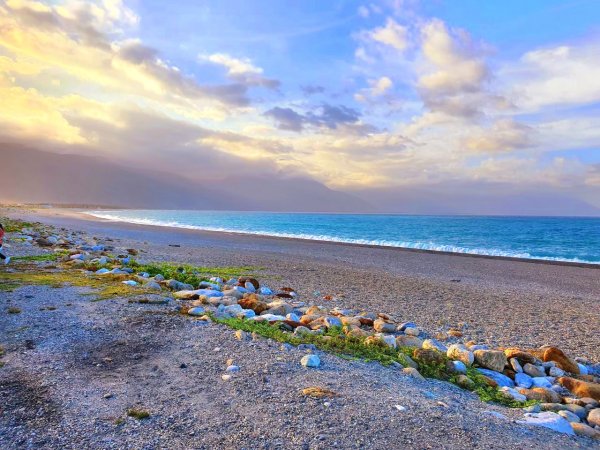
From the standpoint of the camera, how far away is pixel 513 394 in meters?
5.60

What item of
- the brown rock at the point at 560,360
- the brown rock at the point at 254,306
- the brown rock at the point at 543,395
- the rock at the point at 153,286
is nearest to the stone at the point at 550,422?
the brown rock at the point at 543,395

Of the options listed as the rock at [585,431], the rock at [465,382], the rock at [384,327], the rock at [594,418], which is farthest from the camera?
the rock at [384,327]

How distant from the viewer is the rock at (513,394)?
18.0 ft

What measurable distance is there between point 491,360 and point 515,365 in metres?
0.41

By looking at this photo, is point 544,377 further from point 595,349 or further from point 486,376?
point 595,349

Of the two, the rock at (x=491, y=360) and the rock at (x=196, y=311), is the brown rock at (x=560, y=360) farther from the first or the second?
the rock at (x=196, y=311)

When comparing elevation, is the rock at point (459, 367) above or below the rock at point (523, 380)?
above

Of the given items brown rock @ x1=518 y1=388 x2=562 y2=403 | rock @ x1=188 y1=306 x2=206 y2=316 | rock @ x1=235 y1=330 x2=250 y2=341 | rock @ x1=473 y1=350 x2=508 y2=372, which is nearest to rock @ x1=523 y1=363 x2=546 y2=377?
rock @ x1=473 y1=350 x2=508 y2=372

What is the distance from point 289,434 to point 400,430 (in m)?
1.08

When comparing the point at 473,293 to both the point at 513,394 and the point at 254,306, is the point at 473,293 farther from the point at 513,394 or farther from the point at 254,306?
the point at 513,394

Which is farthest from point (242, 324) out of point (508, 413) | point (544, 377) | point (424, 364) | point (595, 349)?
point (595, 349)

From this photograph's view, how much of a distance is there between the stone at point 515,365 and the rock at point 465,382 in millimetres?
1190

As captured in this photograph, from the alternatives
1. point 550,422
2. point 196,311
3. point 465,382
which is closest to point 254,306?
point 196,311

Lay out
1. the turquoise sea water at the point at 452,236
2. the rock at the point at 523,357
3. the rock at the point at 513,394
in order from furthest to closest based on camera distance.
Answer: the turquoise sea water at the point at 452,236 < the rock at the point at 523,357 < the rock at the point at 513,394
